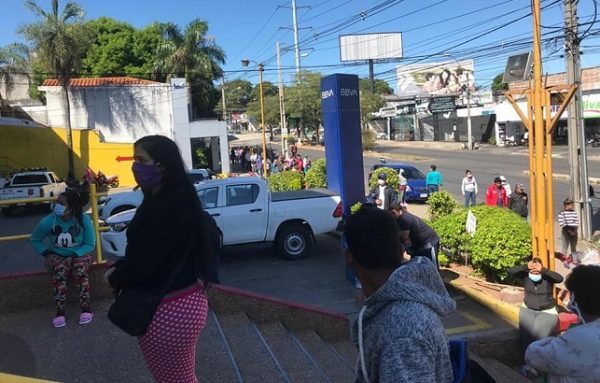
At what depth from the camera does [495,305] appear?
7.37 m

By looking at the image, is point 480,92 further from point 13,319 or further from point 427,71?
point 13,319

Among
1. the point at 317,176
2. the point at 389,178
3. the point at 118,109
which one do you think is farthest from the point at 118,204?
the point at 118,109

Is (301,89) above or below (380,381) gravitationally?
above

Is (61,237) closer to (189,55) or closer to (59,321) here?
(59,321)

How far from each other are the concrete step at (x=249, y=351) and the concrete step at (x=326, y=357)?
19.6 inches

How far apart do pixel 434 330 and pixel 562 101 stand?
6859 millimetres

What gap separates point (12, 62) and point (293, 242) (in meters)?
30.5

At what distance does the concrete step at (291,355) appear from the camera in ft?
15.6

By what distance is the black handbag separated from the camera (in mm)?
2506

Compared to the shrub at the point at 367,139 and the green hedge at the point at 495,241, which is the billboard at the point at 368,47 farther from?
the green hedge at the point at 495,241

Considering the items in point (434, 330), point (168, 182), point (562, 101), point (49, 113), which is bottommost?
point (434, 330)

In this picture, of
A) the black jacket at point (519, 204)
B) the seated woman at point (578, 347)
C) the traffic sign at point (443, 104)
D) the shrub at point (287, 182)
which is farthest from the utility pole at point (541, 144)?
the traffic sign at point (443, 104)

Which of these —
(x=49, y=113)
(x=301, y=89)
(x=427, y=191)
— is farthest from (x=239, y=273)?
(x=301, y=89)

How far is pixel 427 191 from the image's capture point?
2044 cm
